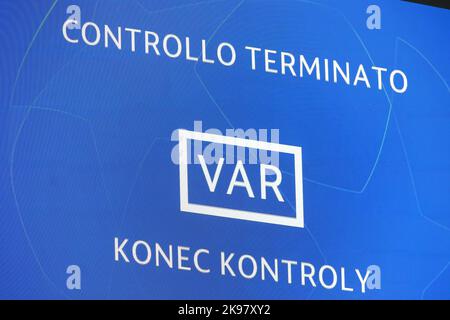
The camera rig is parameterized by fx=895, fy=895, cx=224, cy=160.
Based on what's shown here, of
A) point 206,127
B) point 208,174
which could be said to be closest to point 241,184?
point 208,174

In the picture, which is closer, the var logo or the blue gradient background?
the blue gradient background

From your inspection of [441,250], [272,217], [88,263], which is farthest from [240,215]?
[441,250]

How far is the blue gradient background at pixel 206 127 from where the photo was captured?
276cm

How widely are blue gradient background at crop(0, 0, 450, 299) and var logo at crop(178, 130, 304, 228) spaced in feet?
0.10

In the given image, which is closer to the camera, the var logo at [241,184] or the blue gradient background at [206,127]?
the blue gradient background at [206,127]

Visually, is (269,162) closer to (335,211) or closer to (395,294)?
(335,211)

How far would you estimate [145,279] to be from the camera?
2.81m

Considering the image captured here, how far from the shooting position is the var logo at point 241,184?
9.46 ft

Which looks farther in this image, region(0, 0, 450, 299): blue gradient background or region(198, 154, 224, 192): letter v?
region(198, 154, 224, 192): letter v

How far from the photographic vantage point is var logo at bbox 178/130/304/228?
2.88 m

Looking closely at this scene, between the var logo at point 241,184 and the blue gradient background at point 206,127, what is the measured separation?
3 cm

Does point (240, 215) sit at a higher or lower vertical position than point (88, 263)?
higher

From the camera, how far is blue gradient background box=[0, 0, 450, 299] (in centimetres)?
276
